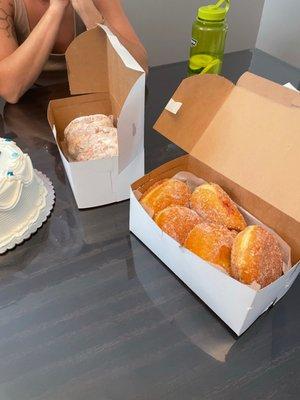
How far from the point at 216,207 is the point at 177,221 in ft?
0.26

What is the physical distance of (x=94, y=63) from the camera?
0.88m

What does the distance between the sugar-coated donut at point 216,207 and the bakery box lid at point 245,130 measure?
0.14 feet

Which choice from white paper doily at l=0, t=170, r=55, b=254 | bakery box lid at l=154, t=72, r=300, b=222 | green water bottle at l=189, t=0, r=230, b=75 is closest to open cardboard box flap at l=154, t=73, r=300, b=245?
bakery box lid at l=154, t=72, r=300, b=222

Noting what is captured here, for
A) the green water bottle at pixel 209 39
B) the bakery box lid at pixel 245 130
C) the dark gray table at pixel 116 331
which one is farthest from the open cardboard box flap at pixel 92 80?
the green water bottle at pixel 209 39

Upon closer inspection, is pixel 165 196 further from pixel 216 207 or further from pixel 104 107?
pixel 104 107

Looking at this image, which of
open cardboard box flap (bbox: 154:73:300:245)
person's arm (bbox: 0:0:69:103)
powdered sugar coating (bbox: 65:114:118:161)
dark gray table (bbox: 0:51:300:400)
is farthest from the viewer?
person's arm (bbox: 0:0:69:103)

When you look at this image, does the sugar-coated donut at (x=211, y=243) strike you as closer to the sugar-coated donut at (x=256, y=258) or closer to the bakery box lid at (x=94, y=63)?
the sugar-coated donut at (x=256, y=258)

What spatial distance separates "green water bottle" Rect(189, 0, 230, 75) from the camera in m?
1.18

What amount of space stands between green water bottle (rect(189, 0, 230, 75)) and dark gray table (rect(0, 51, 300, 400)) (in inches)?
28.5

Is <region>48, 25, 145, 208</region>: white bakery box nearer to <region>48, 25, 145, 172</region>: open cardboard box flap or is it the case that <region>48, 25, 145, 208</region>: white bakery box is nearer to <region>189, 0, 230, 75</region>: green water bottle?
<region>48, 25, 145, 172</region>: open cardboard box flap

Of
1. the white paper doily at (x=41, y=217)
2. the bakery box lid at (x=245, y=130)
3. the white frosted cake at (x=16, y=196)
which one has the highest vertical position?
the bakery box lid at (x=245, y=130)

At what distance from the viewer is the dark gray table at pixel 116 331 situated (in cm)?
49

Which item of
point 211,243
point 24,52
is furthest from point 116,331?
point 24,52

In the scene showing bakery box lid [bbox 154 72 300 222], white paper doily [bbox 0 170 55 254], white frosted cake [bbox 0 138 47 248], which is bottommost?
white paper doily [bbox 0 170 55 254]
